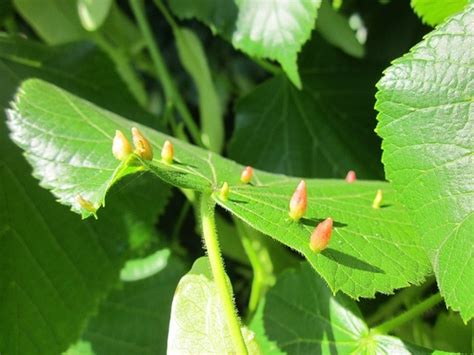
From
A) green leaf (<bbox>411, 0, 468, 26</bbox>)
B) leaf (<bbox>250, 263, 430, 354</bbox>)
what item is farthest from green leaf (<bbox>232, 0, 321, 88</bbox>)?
leaf (<bbox>250, 263, 430, 354</bbox>)

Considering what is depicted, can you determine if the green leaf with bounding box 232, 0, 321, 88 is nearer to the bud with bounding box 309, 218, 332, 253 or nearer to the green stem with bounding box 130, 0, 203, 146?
the green stem with bounding box 130, 0, 203, 146

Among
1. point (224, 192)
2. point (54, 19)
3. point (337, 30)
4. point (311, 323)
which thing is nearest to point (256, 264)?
point (311, 323)

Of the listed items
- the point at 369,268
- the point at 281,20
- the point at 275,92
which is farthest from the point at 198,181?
the point at 275,92

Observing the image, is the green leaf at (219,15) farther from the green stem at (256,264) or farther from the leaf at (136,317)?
the leaf at (136,317)

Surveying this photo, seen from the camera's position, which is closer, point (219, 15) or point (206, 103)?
point (219, 15)

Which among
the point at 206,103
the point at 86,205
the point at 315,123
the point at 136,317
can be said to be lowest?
the point at 136,317

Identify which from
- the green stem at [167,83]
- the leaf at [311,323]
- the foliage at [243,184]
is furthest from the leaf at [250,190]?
the green stem at [167,83]

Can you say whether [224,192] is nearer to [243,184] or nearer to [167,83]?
[243,184]
